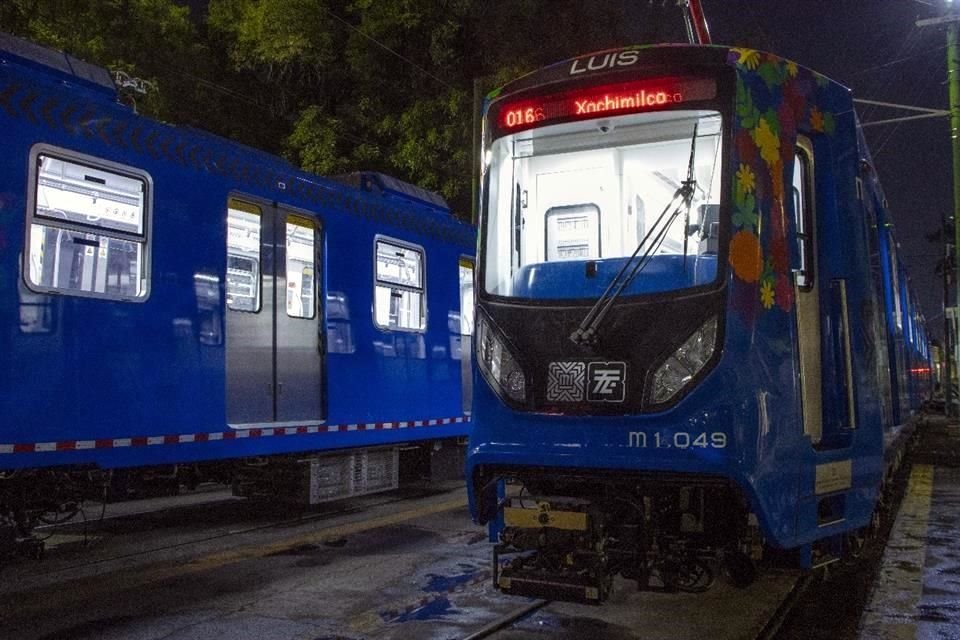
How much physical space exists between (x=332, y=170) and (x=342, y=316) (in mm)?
10118

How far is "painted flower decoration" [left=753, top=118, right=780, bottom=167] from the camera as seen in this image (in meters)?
5.19

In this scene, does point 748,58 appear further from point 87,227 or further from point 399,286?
point 399,286

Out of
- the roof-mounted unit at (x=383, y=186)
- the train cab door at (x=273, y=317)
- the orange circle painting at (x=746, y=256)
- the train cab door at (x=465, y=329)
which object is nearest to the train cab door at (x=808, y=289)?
the orange circle painting at (x=746, y=256)

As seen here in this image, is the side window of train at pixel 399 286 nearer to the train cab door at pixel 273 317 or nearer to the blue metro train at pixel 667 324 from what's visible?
the train cab door at pixel 273 317

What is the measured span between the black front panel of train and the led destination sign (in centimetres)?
115

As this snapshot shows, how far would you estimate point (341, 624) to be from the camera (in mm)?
5746

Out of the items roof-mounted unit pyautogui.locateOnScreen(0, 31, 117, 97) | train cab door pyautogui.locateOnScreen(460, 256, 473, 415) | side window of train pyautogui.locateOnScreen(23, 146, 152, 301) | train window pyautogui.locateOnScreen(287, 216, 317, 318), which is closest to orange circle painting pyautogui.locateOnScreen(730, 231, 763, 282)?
side window of train pyautogui.locateOnScreen(23, 146, 152, 301)

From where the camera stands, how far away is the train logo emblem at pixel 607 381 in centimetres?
500

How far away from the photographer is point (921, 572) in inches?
293

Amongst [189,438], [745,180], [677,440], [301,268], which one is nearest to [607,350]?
[677,440]

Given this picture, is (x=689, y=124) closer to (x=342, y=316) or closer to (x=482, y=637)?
(x=482, y=637)

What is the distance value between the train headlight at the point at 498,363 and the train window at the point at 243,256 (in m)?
3.87

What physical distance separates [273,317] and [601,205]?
451cm

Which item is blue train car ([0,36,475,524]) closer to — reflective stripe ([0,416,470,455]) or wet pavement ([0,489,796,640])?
reflective stripe ([0,416,470,455])
